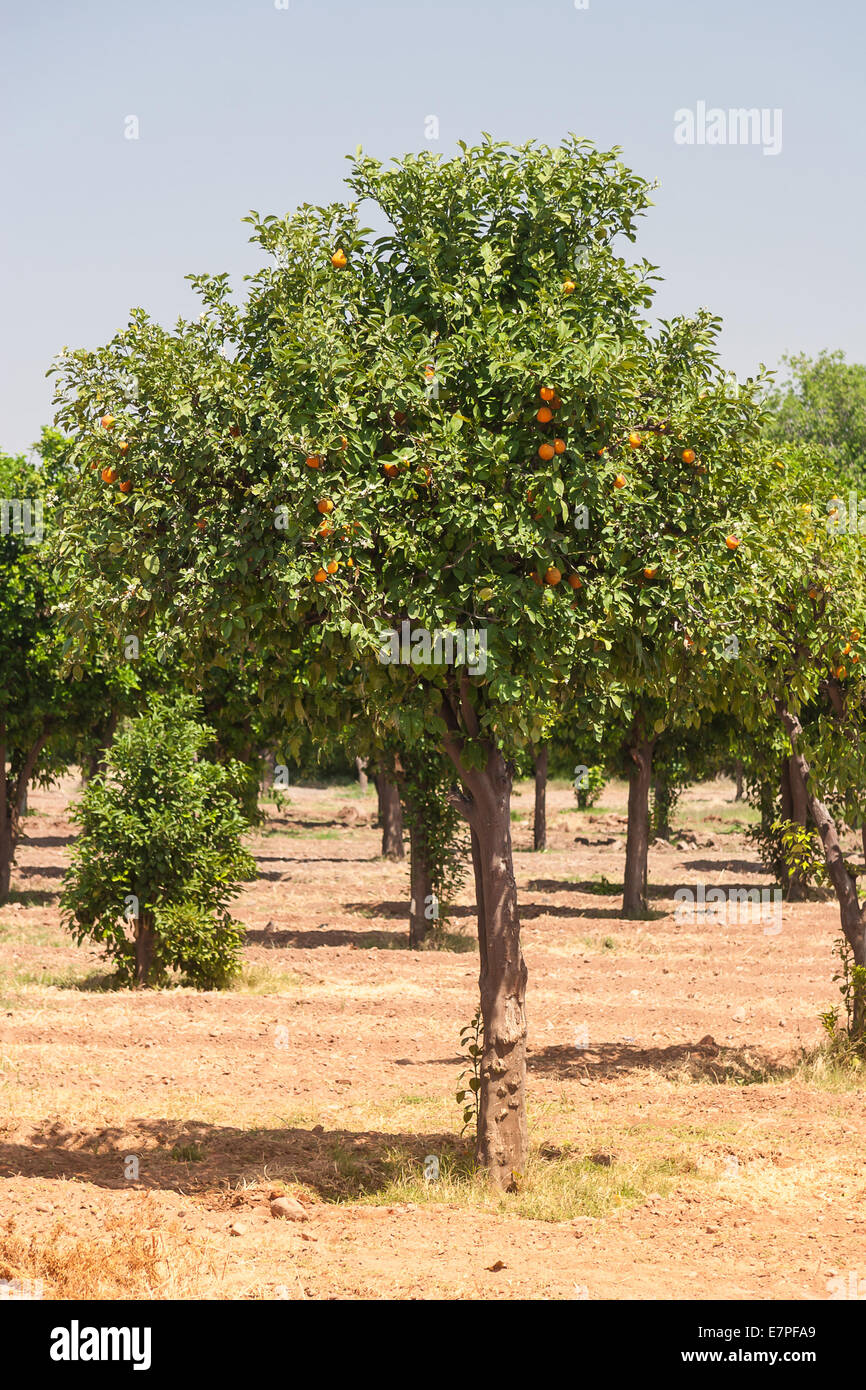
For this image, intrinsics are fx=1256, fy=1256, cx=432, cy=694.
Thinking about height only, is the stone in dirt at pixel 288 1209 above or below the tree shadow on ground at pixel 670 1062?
above

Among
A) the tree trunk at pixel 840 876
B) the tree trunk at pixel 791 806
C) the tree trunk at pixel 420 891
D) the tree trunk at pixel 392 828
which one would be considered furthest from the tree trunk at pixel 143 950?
the tree trunk at pixel 392 828

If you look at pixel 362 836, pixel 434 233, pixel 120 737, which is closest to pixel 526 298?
pixel 434 233

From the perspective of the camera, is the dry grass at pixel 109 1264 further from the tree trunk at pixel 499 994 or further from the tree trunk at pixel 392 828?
the tree trunk at pixel 392 828

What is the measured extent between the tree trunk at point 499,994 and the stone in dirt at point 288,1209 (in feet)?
4.06

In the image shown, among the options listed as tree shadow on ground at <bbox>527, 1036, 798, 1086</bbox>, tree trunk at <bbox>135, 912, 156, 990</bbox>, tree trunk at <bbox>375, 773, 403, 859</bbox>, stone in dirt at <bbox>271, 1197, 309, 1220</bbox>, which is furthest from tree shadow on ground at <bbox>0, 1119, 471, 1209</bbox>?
tree trunk at <bbox>375, 773, 403, 859</bbox>

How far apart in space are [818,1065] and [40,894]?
1792 cm

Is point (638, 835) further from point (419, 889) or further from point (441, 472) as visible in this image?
point (441, 472)

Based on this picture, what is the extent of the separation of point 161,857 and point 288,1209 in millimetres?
7442

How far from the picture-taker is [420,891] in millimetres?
18859

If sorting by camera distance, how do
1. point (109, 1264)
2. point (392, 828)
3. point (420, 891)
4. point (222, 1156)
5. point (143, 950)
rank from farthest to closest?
point (392, 828) → point (420, 891) → point (143, 950) → point (222, 1156) → point (109, 1264)

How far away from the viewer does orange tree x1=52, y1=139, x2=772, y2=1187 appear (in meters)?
6.49

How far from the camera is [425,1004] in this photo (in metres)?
14.4

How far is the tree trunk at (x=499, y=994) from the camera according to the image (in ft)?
25.0

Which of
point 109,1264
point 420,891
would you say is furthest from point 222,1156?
point 420,891
